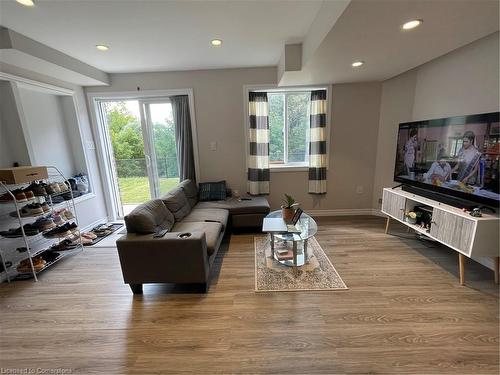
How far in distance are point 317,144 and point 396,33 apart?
1908mm

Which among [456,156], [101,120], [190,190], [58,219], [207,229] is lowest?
[207,229]

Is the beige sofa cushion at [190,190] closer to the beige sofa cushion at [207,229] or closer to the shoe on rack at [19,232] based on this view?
the beige sofa cushion at [207,229]

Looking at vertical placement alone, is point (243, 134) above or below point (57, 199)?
above

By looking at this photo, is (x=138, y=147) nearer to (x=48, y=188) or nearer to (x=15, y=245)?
(x=48, y=188)

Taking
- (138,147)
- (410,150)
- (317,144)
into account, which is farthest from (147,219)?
(410,150)

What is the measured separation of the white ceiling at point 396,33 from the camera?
1.45 metres

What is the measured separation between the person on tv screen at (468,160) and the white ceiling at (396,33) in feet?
2.83

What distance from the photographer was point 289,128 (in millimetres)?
3807

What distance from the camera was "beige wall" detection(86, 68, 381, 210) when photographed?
11.6 feet

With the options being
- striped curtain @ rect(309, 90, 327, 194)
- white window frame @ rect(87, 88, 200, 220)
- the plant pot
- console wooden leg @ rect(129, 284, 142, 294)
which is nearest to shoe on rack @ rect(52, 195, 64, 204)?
white window frame @ rect(87, 88, 200, 220)

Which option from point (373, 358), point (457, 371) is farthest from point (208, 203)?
point (457, 371)

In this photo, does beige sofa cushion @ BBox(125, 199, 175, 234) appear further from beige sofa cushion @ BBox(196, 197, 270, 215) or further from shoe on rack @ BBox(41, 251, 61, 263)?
shoe on rack @ BBox(41, 251, 61, 263)

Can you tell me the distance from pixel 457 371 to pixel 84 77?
183 inches

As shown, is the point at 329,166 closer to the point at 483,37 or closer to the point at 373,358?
the point at 483,37
